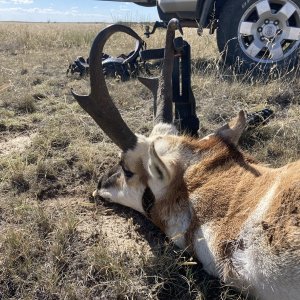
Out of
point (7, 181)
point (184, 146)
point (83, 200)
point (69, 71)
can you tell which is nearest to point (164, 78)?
point (184, 146)

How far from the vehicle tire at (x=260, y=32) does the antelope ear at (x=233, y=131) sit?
11.1 feet

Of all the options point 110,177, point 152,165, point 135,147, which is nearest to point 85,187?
point 110,177

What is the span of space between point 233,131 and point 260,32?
3944 millimetres

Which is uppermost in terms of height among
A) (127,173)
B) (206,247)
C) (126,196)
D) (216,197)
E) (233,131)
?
(233,131)

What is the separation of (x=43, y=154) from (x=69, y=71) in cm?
412

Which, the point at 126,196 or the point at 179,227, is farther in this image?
the point at 126,196

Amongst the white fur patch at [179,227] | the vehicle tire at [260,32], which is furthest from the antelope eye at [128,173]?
the vehicle tire at [260,32]

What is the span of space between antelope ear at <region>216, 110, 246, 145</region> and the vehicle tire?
338cm

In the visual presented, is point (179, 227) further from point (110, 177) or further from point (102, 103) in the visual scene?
point (102, 103)

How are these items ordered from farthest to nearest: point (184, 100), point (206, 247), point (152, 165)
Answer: point (184, 100) → point (152, 165) → point (206, 247)

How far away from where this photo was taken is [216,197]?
252cm

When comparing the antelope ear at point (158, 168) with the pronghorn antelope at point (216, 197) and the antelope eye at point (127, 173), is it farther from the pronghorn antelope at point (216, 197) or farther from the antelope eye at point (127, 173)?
the antelope eye at point (127, 173)

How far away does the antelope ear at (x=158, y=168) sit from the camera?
8.38ft

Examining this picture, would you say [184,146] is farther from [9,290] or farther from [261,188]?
[9,290]
